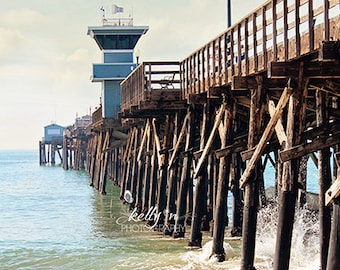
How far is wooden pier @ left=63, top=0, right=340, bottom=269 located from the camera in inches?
369

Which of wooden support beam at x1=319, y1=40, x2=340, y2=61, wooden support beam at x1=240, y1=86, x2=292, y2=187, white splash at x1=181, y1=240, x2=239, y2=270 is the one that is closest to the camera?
wooden support beam at x1=319, y1=40, x2=340, y2=61

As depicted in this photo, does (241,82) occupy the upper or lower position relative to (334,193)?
upper

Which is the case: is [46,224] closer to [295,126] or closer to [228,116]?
[228,116]

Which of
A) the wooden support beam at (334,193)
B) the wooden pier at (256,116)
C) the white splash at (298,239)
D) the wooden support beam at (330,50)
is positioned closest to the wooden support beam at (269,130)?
the wooden pier at (256,116)

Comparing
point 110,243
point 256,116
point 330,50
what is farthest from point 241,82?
point 110,243

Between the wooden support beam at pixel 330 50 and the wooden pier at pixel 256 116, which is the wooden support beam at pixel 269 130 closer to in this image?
the wooden pier at pixel 256 116

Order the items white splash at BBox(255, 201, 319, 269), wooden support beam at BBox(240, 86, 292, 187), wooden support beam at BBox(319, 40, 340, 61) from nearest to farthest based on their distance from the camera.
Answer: wooden support beam at BBox(319, 40, 340, 61) → wooden support beam at BBox(240, 86, 292, 187) → white splash at BBox(255, 201, 319, 269)

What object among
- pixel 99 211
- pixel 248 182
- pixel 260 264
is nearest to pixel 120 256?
pixel 260 264

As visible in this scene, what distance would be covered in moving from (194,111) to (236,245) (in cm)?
360

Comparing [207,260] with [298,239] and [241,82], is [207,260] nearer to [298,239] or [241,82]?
[298,239]

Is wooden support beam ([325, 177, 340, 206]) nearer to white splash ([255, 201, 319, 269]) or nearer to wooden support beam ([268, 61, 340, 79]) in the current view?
wooden support beam ([268, 61, 340, 79])

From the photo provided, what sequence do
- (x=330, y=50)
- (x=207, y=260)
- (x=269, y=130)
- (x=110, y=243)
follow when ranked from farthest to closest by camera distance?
(x=110, y=243), (x=207, y=260), (x=269, y=130), (x=330, y=50)

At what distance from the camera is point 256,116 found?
11.4 meters

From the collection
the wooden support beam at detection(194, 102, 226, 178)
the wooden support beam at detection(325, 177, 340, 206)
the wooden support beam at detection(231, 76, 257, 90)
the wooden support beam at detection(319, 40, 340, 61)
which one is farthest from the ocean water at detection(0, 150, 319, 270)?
the wooden support beam at detection(319, 40, 340, 61)
